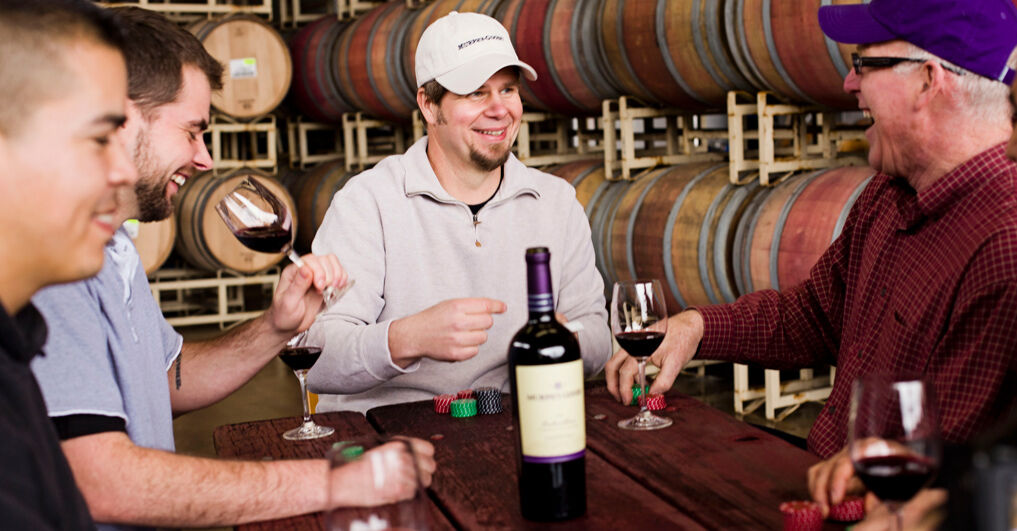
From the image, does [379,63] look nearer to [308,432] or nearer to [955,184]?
[308,432]

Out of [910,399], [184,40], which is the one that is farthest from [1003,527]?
[184,40]

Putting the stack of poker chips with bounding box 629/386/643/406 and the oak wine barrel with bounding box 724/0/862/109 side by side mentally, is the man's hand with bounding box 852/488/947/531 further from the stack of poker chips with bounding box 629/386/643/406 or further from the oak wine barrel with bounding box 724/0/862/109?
the oak wine barrel with bounding box 724/0/862/109

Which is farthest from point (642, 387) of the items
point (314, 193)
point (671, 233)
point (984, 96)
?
point (314, 193)

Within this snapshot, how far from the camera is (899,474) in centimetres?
107

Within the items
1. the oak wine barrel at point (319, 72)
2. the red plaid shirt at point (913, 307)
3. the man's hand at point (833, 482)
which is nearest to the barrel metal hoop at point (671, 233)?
the red plaid shirt at point (913, 307)

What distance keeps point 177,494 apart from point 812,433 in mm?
1204

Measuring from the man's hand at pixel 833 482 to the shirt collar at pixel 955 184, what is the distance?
0.62m

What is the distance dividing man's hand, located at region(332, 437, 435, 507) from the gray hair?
129 centimetres

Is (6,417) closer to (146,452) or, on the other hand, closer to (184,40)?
(146,452)

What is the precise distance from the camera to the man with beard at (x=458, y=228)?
2463mm

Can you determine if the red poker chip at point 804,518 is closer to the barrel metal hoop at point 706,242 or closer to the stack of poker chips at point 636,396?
the stack of poker chips at point 636,396

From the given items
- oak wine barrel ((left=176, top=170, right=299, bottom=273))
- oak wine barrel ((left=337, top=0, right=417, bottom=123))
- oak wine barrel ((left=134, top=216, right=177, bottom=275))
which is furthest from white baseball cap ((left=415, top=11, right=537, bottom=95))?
oak wine barrel ((left=134, top=216, right=177, bottom=275))

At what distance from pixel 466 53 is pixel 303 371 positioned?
97 cm

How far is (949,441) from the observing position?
1530mm
